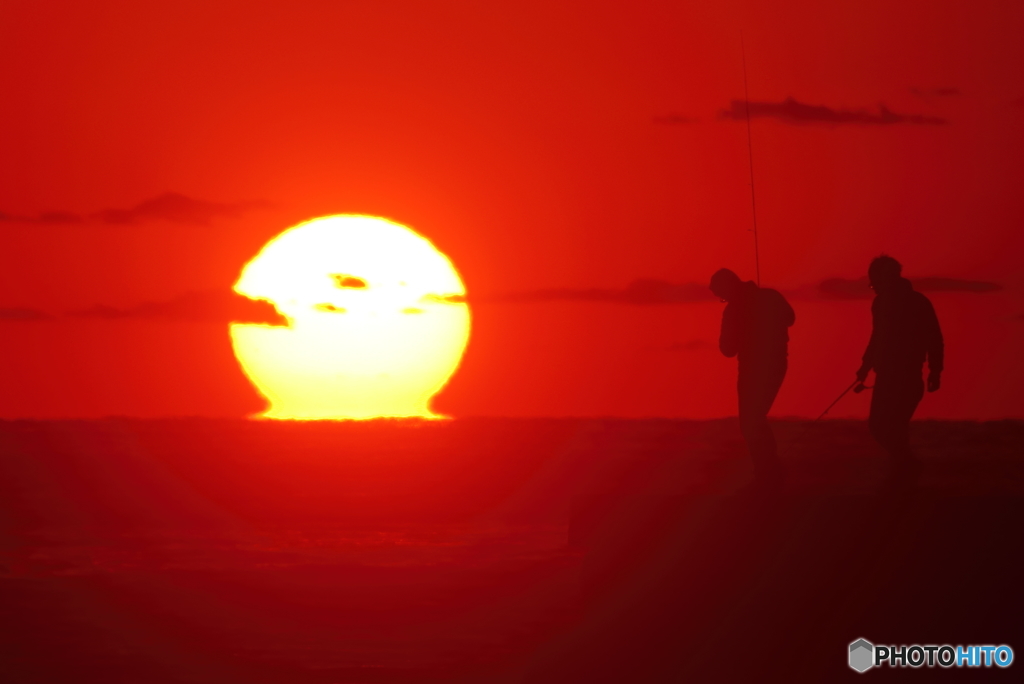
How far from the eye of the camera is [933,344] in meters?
11.2

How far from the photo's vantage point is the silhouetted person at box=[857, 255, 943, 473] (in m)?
11.0

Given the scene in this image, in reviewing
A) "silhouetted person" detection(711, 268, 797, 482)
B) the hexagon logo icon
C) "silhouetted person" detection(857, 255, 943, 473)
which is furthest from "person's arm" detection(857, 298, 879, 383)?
the hexagon logo icon

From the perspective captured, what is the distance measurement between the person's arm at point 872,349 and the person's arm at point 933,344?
39 cm

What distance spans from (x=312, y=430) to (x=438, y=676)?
424 ft

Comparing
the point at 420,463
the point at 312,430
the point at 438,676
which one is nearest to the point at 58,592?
the point at 438,676

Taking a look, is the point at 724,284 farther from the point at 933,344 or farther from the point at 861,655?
the point at 861,655

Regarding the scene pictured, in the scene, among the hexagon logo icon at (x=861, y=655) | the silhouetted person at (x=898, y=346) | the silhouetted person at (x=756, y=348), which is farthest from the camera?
the silhouetted person at (x=756, y=348)

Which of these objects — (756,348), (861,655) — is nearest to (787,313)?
(756,348)

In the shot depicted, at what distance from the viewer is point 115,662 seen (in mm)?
12281

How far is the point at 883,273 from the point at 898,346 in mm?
597

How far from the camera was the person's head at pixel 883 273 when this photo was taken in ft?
36.8

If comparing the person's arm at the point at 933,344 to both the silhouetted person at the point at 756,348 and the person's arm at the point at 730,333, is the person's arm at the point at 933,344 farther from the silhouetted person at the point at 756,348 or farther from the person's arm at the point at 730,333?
the person's arm at the point at 730,333

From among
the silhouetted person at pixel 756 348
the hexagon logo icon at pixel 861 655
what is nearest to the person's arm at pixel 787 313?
the silhouetted person at pixel 756 348

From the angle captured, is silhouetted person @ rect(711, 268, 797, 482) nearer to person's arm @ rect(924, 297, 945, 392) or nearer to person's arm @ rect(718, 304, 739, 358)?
person's arm @ rect(718, 304, 739, 358)
